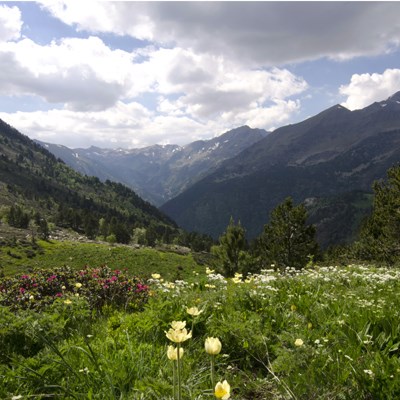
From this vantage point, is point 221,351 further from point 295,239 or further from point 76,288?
point 295,239

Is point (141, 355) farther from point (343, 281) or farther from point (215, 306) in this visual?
point (343, 281)

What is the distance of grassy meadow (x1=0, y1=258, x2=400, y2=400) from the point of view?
126 inches

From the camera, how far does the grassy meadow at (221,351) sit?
10.5ft

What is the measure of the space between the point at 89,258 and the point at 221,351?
62219mm

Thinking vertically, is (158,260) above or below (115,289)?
below

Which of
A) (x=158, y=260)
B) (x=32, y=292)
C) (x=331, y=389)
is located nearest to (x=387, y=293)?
(x=331, y=389)

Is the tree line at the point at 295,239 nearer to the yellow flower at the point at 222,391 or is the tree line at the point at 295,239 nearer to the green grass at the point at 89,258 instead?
the green grass at the point at 89,258

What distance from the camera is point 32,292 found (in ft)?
27.0

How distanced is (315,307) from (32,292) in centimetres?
633

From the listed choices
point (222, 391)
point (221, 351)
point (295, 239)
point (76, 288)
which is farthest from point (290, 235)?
point (222, 391)

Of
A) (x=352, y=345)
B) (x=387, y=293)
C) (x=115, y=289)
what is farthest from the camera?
(x=115, y=289)

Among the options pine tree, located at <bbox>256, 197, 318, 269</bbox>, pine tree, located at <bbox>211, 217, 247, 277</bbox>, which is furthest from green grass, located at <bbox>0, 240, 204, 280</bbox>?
pine tree, located at <bbox>211, 217, 247, 277</bbox>

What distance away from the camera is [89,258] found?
62.8 meters

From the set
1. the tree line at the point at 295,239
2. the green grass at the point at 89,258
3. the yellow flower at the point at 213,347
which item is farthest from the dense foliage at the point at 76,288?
the green grass at the point at 89,258
